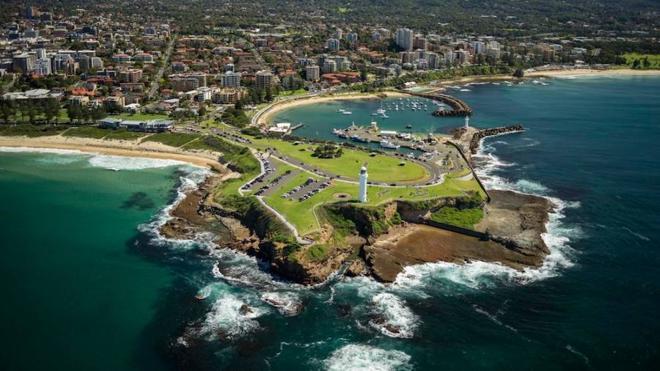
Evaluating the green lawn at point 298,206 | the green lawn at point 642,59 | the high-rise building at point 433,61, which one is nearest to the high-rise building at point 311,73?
the high-rise building at point 433,61

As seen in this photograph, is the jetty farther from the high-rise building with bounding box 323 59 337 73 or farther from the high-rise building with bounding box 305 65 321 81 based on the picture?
the high-rise building with bounding box 323 59 337 73

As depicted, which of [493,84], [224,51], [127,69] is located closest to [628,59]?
[493,84]

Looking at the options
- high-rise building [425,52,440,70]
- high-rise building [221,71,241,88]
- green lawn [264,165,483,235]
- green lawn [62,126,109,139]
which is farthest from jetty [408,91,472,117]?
green lawn [62,126,109,139]

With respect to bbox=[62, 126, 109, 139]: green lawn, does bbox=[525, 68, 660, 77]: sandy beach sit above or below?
above

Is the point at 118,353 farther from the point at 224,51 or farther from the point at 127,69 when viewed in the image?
the point at 224,51

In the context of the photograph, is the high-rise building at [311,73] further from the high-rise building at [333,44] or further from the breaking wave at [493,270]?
the breaking wave at [493,270]
